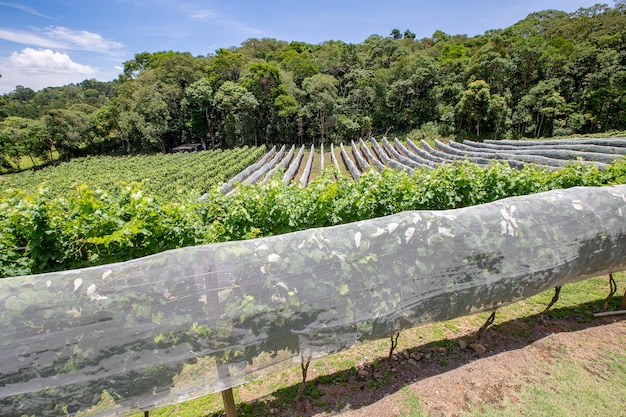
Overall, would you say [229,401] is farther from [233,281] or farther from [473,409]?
[473,409]

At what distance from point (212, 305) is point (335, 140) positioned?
41.3 metres

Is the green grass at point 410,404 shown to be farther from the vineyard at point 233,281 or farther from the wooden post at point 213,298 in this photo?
the wooden post at point 213,298

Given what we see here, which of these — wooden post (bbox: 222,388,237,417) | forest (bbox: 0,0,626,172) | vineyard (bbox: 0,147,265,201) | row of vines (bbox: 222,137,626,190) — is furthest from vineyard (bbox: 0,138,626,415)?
forest (bbox: 0,0,626,172)

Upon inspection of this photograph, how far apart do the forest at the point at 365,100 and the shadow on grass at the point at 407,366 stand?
3323 cm

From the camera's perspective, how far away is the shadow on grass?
4484 millimetres

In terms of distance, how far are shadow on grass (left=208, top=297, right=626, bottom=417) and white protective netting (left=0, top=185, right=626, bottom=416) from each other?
109cm

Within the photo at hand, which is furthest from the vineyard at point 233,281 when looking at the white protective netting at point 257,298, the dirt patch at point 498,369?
the dirt patch at point 498,369

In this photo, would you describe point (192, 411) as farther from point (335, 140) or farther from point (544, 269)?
point (335, 140)

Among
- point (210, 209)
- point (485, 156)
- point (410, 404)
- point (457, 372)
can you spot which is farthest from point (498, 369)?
point (485, 156)

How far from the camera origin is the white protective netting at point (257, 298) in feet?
10.5

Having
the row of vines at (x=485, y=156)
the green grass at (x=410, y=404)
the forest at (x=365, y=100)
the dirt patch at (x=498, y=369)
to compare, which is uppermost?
the forest at (x=365, y=100)

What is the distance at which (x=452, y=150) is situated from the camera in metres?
28.1

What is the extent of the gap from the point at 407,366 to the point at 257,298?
10.1 ft

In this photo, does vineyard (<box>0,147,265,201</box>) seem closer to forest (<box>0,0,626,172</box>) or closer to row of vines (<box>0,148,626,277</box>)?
forest (<box>0,0,626,172</box>)
